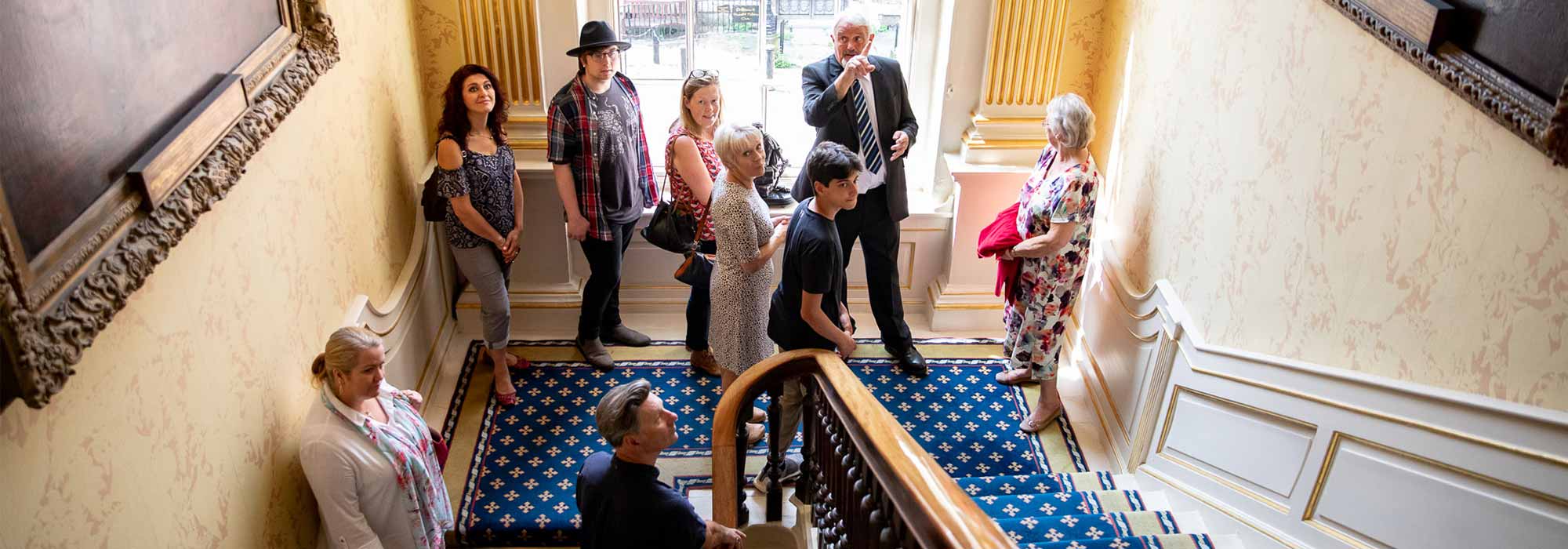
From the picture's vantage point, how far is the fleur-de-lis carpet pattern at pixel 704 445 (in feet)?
12.0

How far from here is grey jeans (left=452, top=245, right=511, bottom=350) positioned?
4.39 meters

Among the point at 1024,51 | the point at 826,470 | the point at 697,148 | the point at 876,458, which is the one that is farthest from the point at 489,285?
the point at 1024,51

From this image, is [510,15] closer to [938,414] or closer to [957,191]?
[957,191]

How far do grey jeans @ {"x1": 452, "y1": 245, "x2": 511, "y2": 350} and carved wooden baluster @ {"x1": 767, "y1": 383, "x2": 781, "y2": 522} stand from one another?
4.89 ft

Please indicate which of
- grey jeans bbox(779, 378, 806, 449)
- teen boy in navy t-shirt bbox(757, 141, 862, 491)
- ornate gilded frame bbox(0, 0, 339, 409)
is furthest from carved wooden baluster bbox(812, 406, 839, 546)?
ornate gilded frame bbox(0, 0, 339, 409)

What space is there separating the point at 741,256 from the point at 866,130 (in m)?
1.10

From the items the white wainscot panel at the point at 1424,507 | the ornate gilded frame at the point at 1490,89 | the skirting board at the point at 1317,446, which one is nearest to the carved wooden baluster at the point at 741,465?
the skirting board at the point at 1317,446

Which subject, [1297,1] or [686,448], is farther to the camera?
[686,448]

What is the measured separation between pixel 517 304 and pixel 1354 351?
3.76 meters

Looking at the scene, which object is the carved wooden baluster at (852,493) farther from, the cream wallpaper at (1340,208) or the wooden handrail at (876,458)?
the cream wallpaper at (1340,208)

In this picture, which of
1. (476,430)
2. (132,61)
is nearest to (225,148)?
(132,61)

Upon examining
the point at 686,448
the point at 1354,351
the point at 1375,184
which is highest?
the point at 1375,184

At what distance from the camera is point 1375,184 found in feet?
9.12

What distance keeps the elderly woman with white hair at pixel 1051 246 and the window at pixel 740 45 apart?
134 cm
